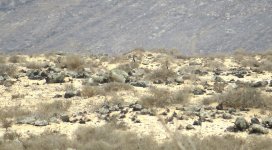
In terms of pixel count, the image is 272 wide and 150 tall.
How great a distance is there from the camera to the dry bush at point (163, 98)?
570 inches

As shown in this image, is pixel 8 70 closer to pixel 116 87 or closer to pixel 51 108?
pixel 116 87

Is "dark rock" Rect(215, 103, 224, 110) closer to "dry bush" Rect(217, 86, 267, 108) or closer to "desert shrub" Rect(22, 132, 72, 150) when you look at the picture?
"dry bush" Rect(217, 86, 267, 108)

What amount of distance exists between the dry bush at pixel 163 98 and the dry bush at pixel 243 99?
43.3 inches

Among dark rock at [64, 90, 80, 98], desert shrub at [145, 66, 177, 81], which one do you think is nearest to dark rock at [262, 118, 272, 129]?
dark rock at [64, 90, 80, 98]

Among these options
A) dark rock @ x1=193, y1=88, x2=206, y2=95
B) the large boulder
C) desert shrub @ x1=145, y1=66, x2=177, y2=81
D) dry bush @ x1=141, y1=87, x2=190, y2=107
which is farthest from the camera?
desert shrub @ x1=145, y1=66, x2=177, y2=81

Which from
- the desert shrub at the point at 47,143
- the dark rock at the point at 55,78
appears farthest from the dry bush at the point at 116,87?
the desert shrub at the point at 47,143

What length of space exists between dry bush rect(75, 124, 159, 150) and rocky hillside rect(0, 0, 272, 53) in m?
79.9

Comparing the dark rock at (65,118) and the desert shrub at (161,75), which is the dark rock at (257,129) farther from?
the desert shrub at (161,75)

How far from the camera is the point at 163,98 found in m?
14.6

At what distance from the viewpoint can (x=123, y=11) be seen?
121500mm

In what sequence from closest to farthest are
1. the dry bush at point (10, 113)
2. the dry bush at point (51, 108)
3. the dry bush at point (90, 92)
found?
the dry bush at point (10, 113), the dry bush at point (51, 108), the dry bush at point (90, 92)

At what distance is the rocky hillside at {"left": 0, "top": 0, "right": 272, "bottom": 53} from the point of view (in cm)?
9788

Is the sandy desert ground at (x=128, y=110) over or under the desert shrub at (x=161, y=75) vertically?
over

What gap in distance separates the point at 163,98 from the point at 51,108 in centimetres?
290
